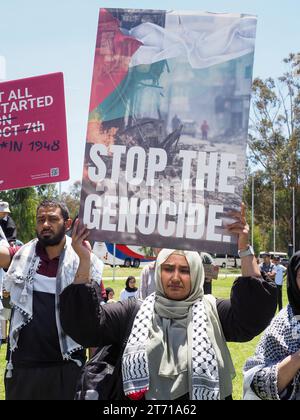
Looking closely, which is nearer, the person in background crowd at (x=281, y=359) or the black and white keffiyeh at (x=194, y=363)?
the black and white keffiyeh at (x=194, y=363)

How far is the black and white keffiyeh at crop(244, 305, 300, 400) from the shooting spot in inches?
111

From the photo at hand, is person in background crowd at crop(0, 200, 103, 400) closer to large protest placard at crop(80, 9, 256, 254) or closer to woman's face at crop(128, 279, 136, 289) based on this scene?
large protest placard at crop(80, 9, 256, 254)

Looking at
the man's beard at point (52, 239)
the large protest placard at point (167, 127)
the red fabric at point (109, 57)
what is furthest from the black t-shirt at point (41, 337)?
the red fabric at point (109, 57)

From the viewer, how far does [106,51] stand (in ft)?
9.04

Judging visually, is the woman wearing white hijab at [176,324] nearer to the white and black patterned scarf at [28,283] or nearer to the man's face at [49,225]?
the white and black patterned scarf at [28,283]

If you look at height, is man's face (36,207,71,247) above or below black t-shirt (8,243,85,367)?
above

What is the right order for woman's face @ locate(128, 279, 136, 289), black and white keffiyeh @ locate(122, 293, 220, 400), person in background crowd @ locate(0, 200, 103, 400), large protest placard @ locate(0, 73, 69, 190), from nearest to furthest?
black and white keffiyeh @ locate(122, 293, 220, 400), person in background crowd @ locate(0, 200, 103, 400), large protest placard @ locate(0, 73, 69, 190), woman's face @ locate(128, 279, 136, 289)

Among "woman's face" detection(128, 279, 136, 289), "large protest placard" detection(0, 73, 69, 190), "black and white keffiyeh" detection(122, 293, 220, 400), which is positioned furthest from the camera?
"woman's face" detection(128, 279, 136, 289)

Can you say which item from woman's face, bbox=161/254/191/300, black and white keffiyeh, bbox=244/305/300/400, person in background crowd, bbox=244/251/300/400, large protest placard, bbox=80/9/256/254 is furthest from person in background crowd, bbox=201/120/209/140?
black and white keffiyeh, bbox=244/305/300/400

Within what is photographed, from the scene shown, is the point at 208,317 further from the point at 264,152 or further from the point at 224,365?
the point at 264,152

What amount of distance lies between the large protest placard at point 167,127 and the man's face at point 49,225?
1.19m

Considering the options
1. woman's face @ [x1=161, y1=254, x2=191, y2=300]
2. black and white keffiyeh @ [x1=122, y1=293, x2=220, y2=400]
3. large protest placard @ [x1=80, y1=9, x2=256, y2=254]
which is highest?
large protest placard @ [x1=80, y1=9, x2=256, y2=254]

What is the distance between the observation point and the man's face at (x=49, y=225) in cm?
388

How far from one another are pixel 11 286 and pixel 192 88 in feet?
5.78
